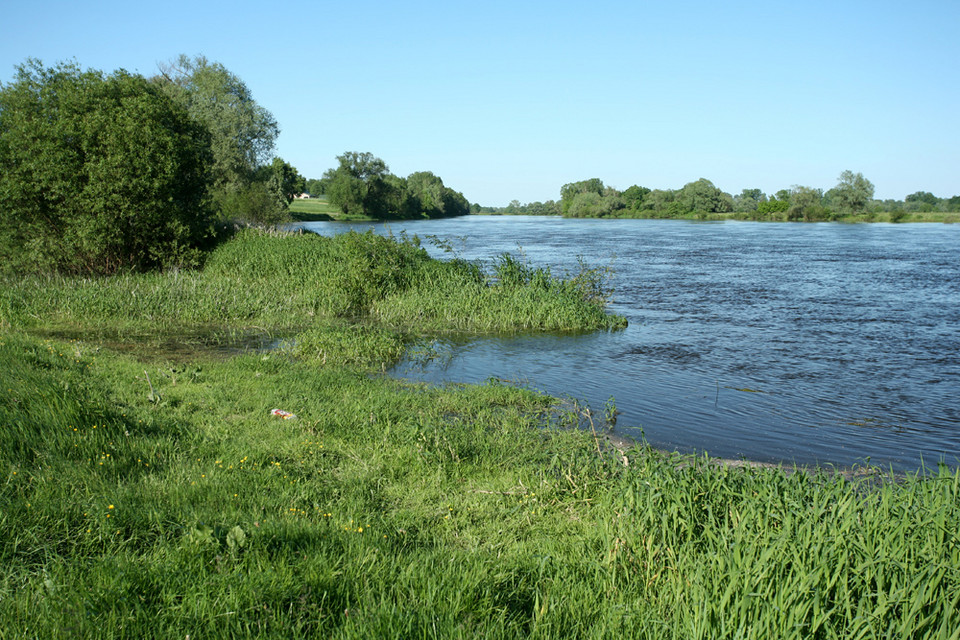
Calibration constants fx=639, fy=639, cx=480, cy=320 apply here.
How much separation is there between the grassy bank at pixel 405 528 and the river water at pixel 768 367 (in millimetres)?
1698

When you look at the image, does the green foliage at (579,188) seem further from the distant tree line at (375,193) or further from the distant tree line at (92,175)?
the distant tree line at (92,175)

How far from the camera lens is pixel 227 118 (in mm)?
40406

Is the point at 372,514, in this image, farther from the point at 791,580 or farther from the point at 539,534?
the point at 791,580

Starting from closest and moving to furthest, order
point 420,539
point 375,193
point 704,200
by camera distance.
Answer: point 420,539 < point 375,193 < point 704,200

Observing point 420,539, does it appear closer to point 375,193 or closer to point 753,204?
point 375,193

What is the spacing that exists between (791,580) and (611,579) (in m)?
1.11

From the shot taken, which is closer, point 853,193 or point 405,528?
point 405,528

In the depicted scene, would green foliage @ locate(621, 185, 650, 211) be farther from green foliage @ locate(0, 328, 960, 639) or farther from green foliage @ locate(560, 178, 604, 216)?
green foliage @ locate(0, 328, 960, 639)

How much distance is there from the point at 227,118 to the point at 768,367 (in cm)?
3751

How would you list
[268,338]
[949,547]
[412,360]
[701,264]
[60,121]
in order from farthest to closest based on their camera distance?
[701,264]
[60,121]
[268,338]
[412,360]
[949,547]

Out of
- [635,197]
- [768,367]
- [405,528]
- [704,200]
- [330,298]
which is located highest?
[635,197]

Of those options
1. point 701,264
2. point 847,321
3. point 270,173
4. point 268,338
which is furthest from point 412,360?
point 270,173

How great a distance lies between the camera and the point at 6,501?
422 cm

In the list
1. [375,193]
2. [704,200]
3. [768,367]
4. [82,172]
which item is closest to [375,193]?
[375,193]
